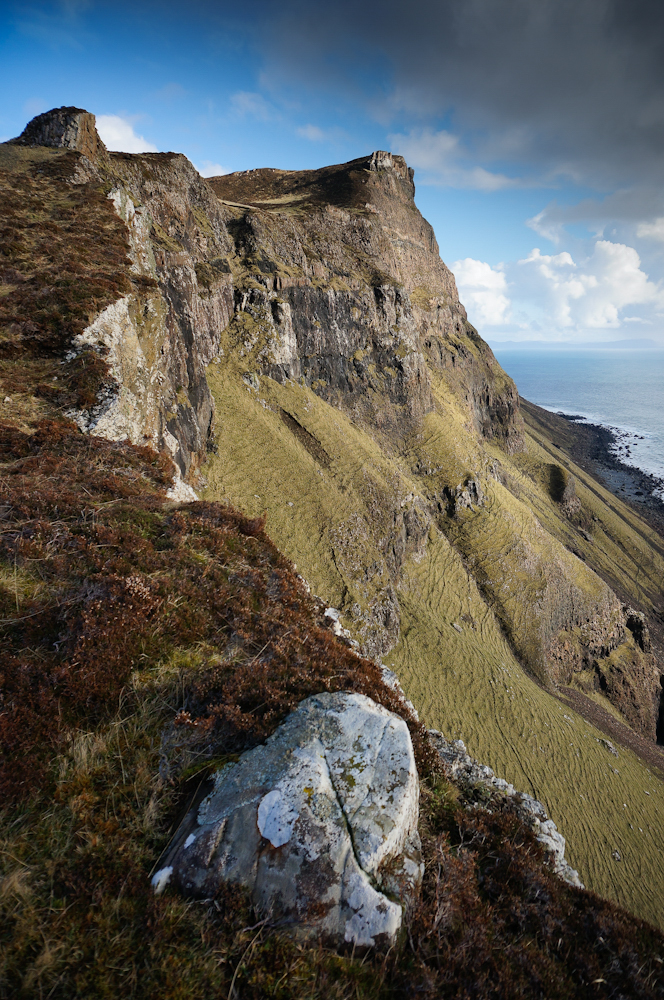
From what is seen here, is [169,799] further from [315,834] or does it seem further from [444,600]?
[444,600]

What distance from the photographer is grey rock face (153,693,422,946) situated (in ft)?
12.3

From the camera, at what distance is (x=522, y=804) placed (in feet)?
25.6

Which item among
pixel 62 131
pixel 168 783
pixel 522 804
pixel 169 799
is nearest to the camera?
pixel 169 799

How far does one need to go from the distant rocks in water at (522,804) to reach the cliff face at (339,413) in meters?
12.3

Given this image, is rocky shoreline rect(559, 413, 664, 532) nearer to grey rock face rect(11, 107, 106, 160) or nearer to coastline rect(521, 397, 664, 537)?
coastline rect(521, 397, 664, 537)

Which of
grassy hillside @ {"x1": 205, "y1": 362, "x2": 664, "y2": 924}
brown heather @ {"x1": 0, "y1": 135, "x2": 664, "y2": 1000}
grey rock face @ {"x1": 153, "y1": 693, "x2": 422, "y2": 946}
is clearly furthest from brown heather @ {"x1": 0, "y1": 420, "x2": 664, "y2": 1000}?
grassy hillside @ {"x1": 205, "y1": 362, "x2": 664, "y2": 924}

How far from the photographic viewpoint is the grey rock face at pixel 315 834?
12.3 ft

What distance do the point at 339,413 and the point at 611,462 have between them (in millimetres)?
127118

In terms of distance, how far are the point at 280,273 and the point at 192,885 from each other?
46.3 m

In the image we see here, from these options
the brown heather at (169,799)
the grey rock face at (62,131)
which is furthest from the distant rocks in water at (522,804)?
the grey rock face at (62,131)

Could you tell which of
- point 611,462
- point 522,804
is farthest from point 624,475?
point 522,804

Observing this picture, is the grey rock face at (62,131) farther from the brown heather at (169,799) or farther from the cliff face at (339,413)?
the brown heather at (169,799)

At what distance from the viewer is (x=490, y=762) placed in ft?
88.6

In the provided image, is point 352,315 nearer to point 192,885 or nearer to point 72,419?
point 72,419
